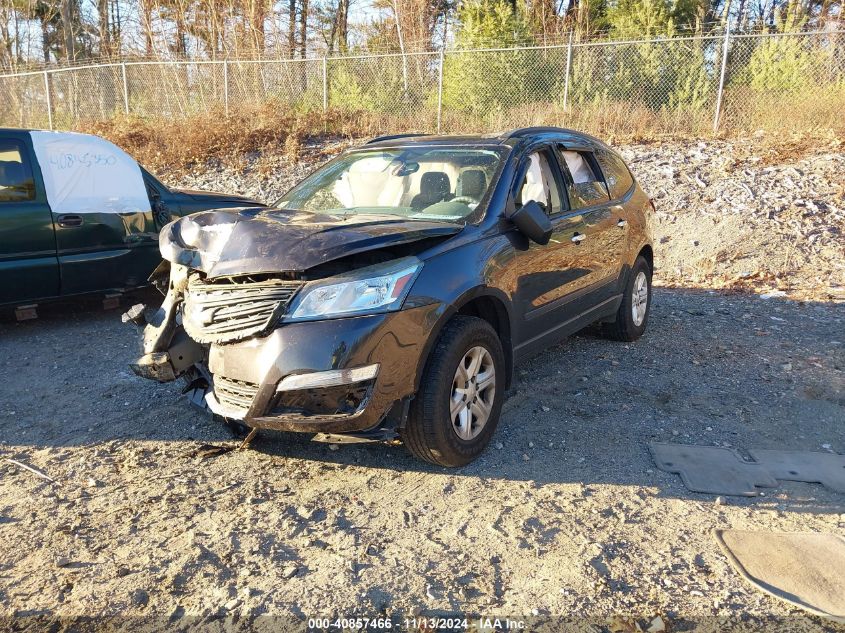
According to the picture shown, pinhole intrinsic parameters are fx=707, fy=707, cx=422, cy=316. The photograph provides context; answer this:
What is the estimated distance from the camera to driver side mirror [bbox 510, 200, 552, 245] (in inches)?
163

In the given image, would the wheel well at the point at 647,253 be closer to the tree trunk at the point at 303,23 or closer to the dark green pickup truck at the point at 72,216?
the dark green pickup truck at the point at 72,216

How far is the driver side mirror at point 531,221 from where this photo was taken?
4129 mm

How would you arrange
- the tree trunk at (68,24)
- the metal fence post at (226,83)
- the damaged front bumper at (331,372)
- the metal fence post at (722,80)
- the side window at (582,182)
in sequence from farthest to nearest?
1. the tree trunk at (68,24)
2. the metal fence post at (226,83)
3. the metal fence post at (722,80)
4. the side window at (582,182)
5. the damaged front bumper at (331,372)

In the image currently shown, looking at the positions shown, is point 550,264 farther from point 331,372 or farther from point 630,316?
point 331,372

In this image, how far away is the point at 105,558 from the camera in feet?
9.87

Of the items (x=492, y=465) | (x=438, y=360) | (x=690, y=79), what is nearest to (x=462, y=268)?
(x=438, y=360)

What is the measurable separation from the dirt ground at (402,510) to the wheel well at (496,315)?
1.52 ft

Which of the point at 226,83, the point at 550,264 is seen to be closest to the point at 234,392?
the point at 550,264

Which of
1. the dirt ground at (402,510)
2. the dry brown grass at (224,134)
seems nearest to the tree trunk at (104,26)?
the dry brown grass at (224,134)

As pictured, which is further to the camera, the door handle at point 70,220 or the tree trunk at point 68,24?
the tree trunk at point 68,24

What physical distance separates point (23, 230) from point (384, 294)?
14.1 feet

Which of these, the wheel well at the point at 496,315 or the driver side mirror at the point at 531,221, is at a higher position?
the driver side mirror at the point at 531,221

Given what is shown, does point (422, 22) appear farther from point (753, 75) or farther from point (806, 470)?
point (806, 470)

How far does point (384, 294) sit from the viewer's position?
340 cm
